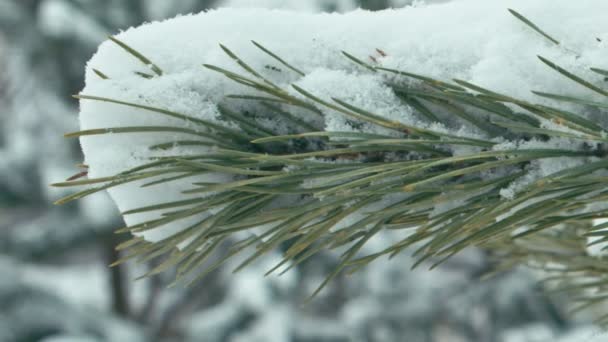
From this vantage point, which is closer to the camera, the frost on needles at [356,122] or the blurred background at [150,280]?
the frost on needles at [356,122]

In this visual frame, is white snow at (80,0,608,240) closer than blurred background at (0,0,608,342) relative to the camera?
Yes

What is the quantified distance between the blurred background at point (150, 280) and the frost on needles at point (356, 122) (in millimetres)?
A: 2537

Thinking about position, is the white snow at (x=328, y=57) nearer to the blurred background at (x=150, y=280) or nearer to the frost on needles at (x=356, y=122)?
the frost on needles at (x=356, y=122)

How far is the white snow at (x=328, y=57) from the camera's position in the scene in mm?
359

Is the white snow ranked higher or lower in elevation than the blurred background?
higher

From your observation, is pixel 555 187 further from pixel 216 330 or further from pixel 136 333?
pixel 216 330

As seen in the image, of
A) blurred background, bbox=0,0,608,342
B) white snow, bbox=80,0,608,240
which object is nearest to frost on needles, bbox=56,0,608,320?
white snow, bbox=80,0,608,240

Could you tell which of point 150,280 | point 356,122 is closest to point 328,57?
point 356,122

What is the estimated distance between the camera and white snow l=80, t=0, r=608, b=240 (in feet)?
1.18

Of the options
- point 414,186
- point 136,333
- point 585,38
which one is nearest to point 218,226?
point 414,186

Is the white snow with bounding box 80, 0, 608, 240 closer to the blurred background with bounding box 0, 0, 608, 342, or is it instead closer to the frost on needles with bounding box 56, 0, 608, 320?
the frost on needles with bounding box 56, 0, 608, 320

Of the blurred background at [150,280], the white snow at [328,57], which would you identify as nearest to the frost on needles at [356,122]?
the white snow at [328,57]

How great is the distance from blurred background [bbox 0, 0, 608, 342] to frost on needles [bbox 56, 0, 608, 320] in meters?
2.54

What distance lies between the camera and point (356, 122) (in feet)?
1.24
